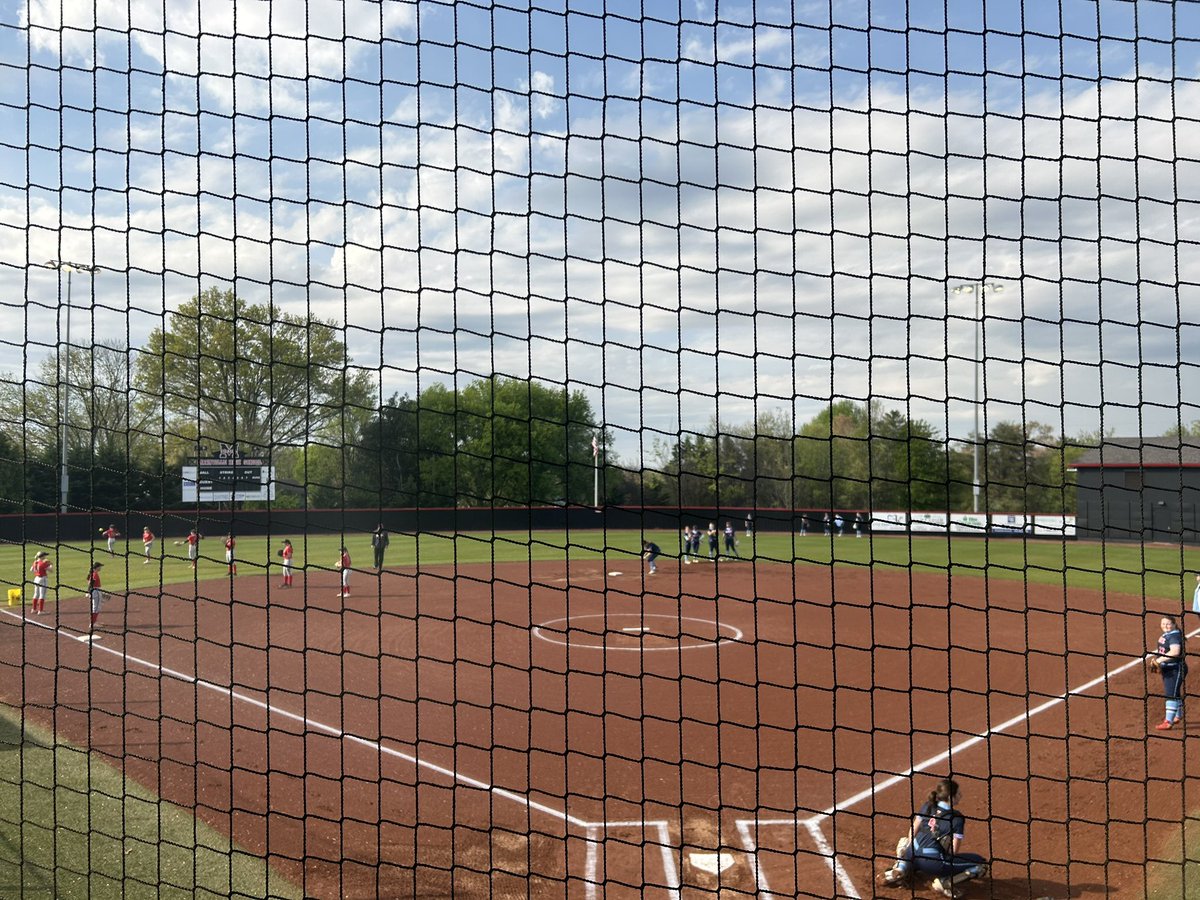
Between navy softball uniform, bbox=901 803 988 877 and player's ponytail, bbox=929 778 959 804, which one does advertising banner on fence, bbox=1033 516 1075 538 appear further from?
navy softball uniform, bbox=901 803 988 877

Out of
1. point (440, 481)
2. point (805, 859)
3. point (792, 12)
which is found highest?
point (792, 12)

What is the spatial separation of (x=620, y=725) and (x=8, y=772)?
20.8 ft

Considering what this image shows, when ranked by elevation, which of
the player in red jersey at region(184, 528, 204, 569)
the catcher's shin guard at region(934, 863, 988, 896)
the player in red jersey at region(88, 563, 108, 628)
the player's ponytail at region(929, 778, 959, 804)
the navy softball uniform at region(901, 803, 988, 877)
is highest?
the player in red jersey at region(184, 528, 204, 569)

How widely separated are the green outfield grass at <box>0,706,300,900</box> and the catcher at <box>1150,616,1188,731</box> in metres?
9.21

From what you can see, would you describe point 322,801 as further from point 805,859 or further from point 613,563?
point 613,563

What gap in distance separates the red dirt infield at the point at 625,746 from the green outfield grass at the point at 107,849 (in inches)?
11.2

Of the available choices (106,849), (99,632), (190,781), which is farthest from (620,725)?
(99,632)

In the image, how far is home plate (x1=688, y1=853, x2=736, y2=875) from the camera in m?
7.49

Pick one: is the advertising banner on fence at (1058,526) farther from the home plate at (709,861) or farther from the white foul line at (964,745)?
the home plate at (709,861)

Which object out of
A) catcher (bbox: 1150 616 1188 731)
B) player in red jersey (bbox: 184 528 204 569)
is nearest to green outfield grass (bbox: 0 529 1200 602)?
player in red jersey (bbox: 184 528 204 569)

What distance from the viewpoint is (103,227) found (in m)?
5.98

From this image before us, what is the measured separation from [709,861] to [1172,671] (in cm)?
648

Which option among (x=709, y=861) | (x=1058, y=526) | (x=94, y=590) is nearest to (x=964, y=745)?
(x=709, y=861)

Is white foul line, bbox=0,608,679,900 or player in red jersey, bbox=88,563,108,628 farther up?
player in red jersey, bbox=88,563,108,628
